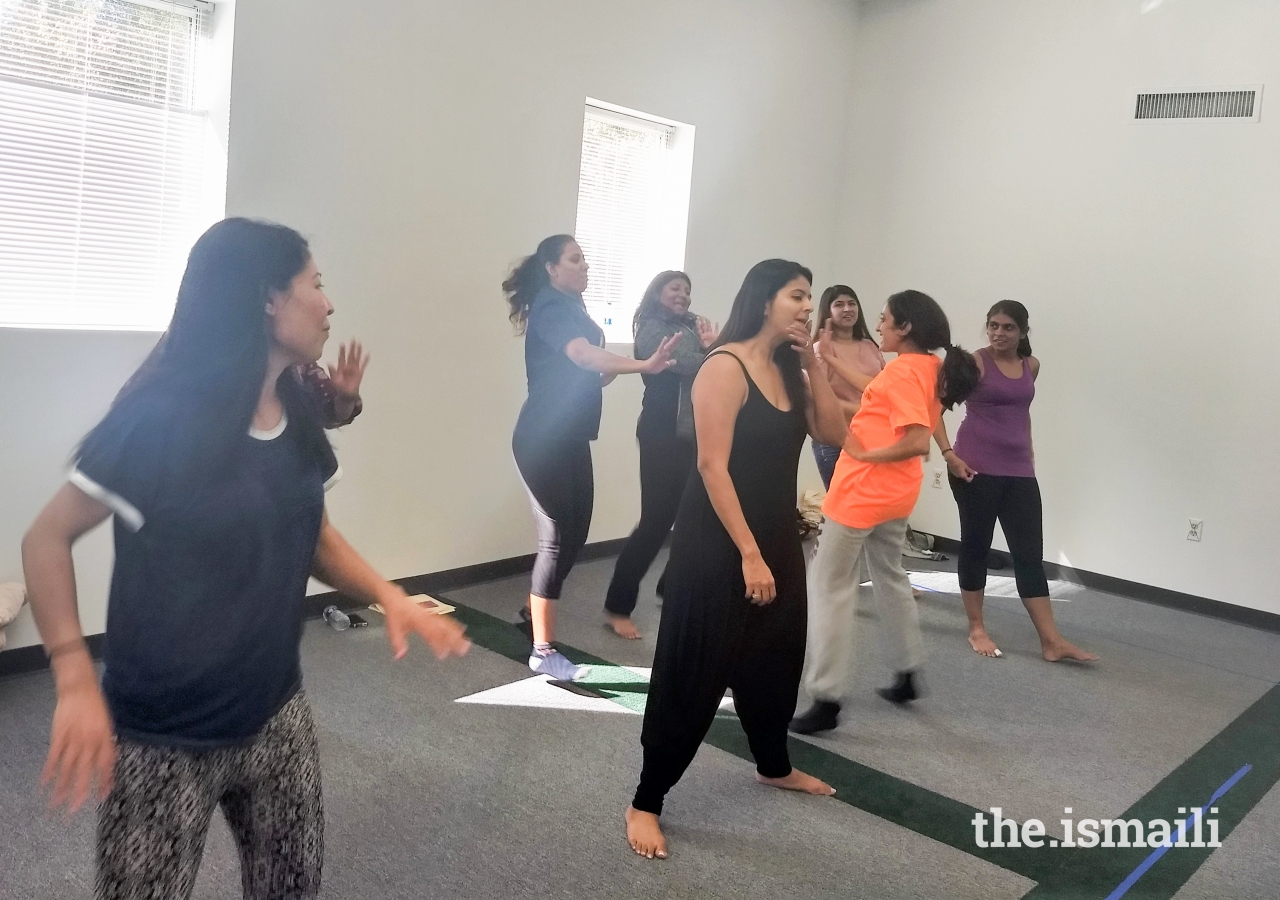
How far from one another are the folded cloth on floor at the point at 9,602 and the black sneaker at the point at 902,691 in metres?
2.70

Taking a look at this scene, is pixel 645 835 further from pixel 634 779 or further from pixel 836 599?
pixel 836 599

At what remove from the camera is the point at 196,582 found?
4.19 ft

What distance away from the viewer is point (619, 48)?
4922mm

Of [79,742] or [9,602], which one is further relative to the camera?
[9,602]

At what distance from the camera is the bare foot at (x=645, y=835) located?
2463 mm

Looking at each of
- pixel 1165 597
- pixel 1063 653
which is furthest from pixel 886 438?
pixel 1165 597

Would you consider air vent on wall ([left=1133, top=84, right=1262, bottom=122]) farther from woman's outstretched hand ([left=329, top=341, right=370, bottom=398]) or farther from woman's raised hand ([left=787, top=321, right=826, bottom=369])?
woman's outstretched hand ([left=329, top=341, right=370, bottom=398])

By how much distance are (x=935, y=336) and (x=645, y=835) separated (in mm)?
1756

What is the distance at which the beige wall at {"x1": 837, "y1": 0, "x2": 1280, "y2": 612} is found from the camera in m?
5.04

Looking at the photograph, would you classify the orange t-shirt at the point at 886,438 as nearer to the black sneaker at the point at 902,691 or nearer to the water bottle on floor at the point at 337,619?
the black sneaker at the point at 902,691

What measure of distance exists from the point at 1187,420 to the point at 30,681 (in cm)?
505

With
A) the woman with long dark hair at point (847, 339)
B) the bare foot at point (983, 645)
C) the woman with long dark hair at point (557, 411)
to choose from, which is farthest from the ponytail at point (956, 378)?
the bare foot at point (983, 645)

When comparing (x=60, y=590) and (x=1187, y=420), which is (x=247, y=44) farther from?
(x=1187, y=420)

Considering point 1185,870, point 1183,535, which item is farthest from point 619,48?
point 1185,870
